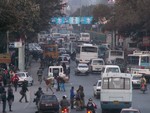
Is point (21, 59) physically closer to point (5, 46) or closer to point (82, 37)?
point (5, 46)

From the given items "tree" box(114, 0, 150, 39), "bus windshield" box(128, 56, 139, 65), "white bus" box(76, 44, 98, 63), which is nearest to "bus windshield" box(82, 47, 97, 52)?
"white bus" box(76, 44, 98, 63)

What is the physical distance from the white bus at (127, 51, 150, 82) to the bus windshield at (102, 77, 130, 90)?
24.4 meters

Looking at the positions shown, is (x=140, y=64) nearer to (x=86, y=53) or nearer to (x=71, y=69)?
(x=71, y=69)

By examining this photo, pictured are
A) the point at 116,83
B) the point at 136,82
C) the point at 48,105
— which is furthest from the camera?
the point at 136,82

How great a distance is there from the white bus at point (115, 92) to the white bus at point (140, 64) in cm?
2437

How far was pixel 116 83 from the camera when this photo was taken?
4334 centimetres

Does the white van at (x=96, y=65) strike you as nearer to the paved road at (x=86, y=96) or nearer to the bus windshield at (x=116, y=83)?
the paved road at (x=86, y=96)

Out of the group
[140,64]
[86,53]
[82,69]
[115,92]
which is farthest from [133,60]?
[115,92]

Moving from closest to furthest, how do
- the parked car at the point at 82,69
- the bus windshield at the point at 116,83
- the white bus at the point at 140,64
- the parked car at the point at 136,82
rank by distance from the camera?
the bus windshield at the point at 116,83
the parked car at the point at 136,82
the white bus at the point at 140,64
the parked car at the point at 82,69

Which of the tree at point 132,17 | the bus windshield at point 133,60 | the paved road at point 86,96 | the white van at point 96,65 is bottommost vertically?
the paved road at point 86,96

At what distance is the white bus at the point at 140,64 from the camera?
224 feet

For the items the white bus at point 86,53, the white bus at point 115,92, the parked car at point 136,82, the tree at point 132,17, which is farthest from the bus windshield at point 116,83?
the white bus at point 86,53

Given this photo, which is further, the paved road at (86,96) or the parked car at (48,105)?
the paved road at (86,96)

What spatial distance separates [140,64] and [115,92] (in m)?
27.4
